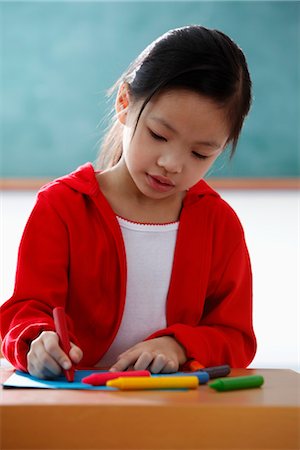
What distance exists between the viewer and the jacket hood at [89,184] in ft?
3.65

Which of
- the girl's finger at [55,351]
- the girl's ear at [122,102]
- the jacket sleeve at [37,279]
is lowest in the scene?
the girl's finger at [55,351]

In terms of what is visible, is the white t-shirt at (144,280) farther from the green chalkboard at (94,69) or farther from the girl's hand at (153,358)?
the green chalkboard at (94,69)

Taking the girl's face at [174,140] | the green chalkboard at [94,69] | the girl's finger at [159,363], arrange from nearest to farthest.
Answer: the girl's finger at [159,363]
the girl's face at [174,140]
the green chalkboard at [94,69]

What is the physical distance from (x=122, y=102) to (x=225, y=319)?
1.05ft

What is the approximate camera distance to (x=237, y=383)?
78cm

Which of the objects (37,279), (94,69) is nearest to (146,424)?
(37,279)

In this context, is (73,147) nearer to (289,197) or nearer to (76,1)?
(76,1)

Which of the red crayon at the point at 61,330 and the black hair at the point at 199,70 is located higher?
the black hair at the point at 199,70

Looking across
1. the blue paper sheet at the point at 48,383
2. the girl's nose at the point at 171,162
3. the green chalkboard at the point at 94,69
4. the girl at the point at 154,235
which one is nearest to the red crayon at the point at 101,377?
the blue paper sheet at the point at 48,383

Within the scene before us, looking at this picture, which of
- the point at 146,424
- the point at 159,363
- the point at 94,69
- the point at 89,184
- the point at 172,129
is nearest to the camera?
the point at 146,424

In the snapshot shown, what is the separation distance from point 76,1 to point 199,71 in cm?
508

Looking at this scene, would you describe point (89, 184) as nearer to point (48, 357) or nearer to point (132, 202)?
point (132, 202)

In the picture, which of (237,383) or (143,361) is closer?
(237,383)

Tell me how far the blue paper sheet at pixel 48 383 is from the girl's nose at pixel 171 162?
11.0 inches
